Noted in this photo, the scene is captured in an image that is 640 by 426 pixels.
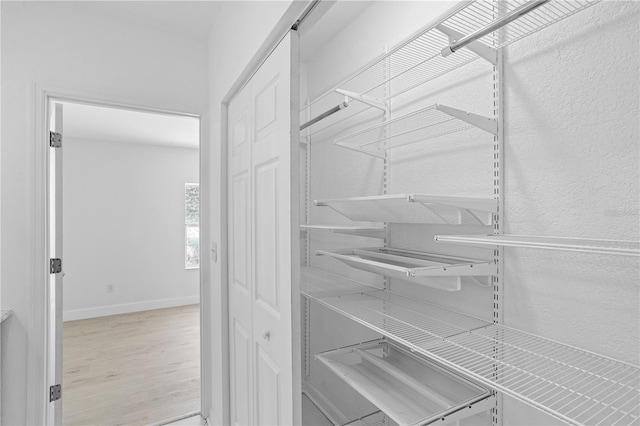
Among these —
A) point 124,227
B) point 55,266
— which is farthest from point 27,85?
point 124,227

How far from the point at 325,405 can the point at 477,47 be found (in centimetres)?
218

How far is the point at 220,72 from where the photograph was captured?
6.70 ft

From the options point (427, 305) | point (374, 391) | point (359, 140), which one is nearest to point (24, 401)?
point (374, 391)

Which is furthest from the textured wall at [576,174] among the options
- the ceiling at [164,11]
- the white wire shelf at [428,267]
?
the ceiling at [164,11]

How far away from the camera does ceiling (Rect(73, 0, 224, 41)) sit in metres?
1.95

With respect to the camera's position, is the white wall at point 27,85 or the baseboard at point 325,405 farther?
Answer: the baseboard at point 325,405

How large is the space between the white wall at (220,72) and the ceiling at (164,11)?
72mm

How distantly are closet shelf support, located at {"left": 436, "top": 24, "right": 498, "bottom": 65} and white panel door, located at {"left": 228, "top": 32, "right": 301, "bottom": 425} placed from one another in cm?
53

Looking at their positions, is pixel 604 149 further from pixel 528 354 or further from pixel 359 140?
pixel 359 140

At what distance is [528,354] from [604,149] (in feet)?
1.97

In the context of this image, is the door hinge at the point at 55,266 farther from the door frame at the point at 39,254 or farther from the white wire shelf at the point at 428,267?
the white wire shelf at the point at 428,267

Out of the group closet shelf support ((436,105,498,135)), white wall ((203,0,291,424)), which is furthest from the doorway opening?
closet shelf support ((436,105,498,135))

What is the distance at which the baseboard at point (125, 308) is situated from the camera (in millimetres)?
4719

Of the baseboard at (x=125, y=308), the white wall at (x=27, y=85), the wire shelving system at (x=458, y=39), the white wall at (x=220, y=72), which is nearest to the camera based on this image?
the wire shelving system at (x=458, y=39)
